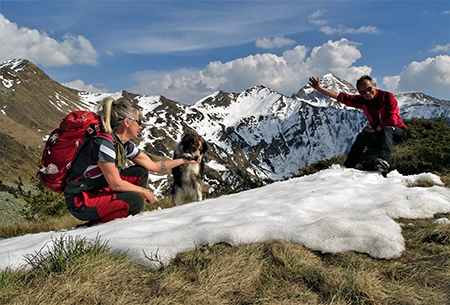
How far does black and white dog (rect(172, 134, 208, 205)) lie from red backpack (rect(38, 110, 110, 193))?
12.1ft

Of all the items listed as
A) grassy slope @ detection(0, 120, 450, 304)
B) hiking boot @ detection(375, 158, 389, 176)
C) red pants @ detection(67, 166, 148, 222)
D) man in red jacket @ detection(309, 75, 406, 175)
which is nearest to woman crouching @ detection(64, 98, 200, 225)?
red pants @ detection(67, 166, 148, 222)

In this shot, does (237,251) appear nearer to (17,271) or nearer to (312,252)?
(312,252)

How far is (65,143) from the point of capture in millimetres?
4777

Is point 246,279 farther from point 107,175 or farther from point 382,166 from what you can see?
point 382,166

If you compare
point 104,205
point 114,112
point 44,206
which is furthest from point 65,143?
point 44,206

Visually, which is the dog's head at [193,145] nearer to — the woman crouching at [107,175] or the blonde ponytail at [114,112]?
the woman crouching at [107,175]

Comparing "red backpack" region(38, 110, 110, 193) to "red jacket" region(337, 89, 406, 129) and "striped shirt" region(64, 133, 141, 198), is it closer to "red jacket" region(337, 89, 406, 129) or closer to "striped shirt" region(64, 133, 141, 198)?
"striped shirt" region(64, 133, 141, 198)

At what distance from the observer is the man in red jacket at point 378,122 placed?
7.93m

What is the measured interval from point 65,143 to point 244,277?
368 centimetres

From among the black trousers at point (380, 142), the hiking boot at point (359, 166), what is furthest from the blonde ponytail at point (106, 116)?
the hiking boot at point (359, 166)

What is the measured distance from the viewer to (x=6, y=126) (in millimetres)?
134875

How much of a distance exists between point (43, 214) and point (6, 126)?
507 feet

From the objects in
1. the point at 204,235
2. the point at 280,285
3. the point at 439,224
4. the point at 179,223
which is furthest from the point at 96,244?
the point at 439,224

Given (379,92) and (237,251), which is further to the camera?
(379,92)
